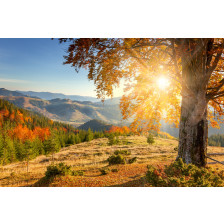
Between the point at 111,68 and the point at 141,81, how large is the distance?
4.35ft

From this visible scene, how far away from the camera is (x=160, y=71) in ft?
17.0

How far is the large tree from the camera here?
468 cm

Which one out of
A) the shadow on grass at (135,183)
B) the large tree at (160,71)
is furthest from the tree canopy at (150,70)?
the shadow on grass at (135,183)

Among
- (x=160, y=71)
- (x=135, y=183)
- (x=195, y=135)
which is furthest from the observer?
(x=160, y=71)

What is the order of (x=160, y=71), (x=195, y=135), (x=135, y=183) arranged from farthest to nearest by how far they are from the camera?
(x=160, y=71) → (x=195, y=135) → (x=135, y=183)

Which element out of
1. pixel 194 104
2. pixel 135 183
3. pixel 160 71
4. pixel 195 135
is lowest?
pixel 135 183

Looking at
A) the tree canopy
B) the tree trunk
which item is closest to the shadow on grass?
the tree trunk

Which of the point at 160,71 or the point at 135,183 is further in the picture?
the point at 160,71

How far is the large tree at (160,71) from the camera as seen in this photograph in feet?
15.3

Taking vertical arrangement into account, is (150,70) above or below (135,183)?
above

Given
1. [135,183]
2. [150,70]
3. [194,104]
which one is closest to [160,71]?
[150,70]

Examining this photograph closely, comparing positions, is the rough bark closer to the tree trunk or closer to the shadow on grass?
the tree trunk

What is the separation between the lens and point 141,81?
17.6ft

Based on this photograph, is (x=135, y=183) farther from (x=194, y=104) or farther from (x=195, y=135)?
(x=194, y=104)
